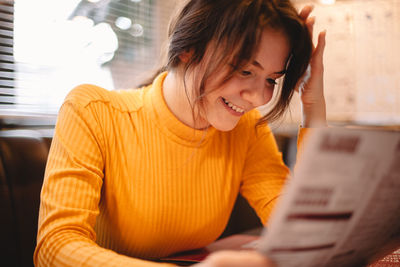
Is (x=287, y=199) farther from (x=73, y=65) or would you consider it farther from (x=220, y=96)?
(x=73, y=65)

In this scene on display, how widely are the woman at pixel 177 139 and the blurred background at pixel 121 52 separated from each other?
28 cm

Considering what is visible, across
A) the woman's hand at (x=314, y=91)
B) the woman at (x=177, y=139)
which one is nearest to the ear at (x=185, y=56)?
the woman at (x=177, y=139)

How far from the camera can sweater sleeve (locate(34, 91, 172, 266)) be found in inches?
23.3

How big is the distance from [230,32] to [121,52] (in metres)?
1.24

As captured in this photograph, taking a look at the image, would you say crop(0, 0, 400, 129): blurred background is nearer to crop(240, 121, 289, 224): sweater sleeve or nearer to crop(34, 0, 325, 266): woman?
crop(240, 121, 289, 224): sweater sleeve

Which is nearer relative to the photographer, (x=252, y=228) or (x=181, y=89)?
(x=181, y=89)

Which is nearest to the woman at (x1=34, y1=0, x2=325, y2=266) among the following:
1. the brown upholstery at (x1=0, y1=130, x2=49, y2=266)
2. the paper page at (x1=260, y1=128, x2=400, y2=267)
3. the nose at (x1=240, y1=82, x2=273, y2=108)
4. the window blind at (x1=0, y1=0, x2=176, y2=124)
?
the nose at (x1=240, y1=82, x2=273, y2=108)

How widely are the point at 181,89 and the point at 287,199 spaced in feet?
1.98

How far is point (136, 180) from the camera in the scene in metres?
0.83

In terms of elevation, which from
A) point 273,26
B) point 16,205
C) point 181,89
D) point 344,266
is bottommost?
point 16,205

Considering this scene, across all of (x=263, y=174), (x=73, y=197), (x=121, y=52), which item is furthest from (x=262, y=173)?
(x=121, y=52)

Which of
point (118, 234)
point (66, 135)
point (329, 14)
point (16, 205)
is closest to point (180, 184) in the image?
point (118, 234)

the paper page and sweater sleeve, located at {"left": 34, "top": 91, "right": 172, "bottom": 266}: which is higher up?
the paper page

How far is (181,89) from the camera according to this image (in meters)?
0.90
